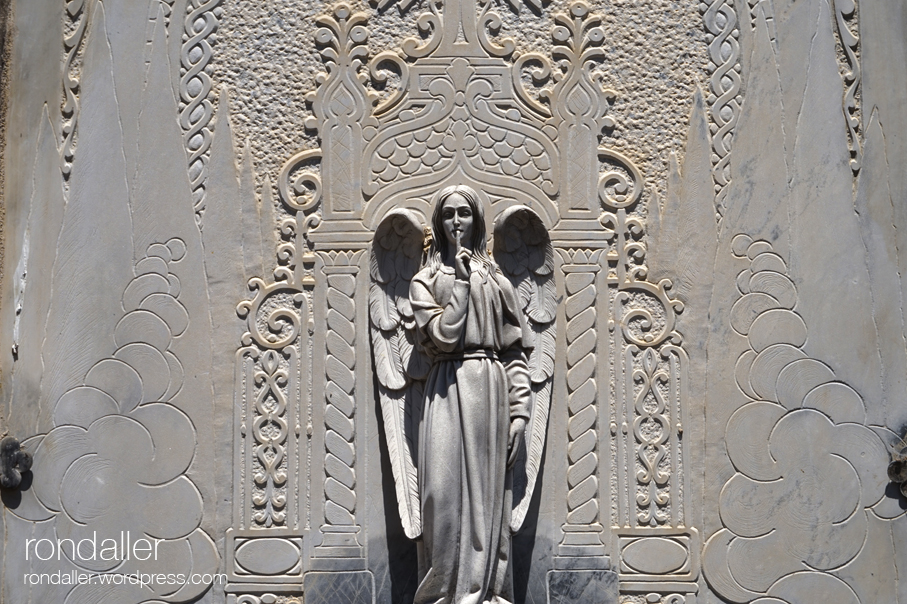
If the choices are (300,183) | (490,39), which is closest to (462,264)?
(300,183)

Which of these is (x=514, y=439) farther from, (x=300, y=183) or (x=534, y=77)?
(x=534, y=77)

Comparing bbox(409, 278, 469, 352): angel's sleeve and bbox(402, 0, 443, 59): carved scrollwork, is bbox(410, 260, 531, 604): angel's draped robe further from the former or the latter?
bbox(402, 0, 443, 59): carved scrollwork

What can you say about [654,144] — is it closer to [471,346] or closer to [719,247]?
[719,247]

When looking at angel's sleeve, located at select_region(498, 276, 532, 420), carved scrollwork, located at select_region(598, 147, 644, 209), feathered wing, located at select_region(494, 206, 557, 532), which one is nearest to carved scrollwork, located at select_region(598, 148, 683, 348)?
carved scrollwork, located at select_region(598, 147, 644, 209)

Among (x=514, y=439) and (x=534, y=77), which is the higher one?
(x=534, y=77)

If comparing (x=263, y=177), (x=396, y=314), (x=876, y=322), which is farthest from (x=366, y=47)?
(x=876, y=322)

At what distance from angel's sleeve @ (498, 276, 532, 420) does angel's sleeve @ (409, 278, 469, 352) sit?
0.20 metres

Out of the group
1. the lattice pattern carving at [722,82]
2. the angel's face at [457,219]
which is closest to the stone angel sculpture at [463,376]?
the angel's face at [457,219]

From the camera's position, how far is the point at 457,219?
5754 mm

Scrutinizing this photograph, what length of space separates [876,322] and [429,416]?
202 cm

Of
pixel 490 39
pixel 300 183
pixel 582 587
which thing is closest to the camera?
pixel 582 587

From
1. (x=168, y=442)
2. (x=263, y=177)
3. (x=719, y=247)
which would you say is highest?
(x=263, y=177)

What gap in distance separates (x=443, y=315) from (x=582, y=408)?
2.64ft

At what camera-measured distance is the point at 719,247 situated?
241 inches
